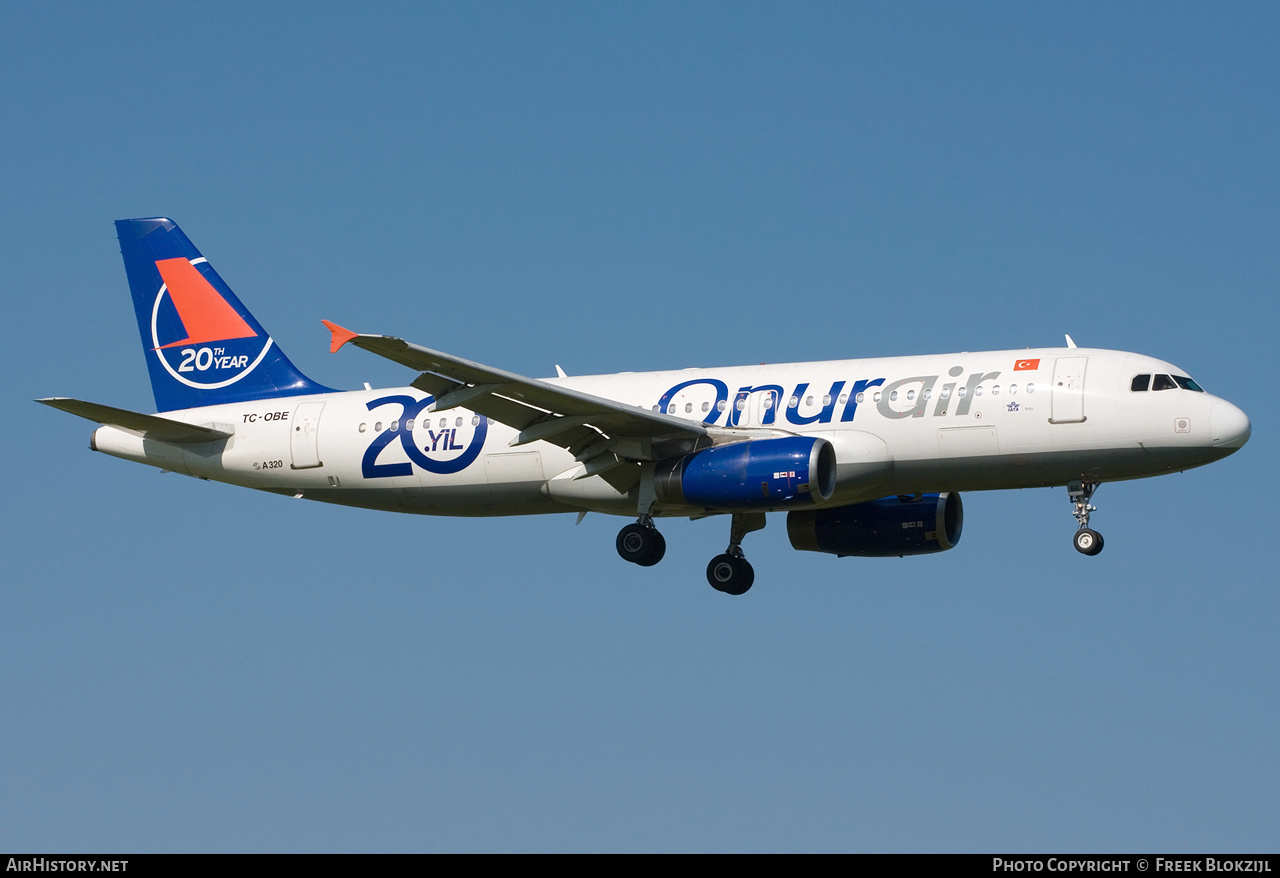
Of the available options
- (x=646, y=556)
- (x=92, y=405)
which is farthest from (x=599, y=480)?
(x=92, y=405)

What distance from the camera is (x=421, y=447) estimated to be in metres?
37.8

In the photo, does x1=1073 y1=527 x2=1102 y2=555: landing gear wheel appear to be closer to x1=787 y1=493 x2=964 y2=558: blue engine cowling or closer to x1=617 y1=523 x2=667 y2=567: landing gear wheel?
x1=787 y1=493 x2=964 y2=558: blue engine cowling

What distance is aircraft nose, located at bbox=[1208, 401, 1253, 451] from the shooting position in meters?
32.7

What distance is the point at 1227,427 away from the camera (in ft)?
107

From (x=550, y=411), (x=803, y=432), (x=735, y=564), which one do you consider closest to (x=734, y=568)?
(x=735, y=564)

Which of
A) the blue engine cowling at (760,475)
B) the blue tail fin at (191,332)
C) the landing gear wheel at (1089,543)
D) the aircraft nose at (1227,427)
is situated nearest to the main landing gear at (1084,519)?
the landing gear wheel at (1089,543)

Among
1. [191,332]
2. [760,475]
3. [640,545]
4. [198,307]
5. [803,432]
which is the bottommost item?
[640,545]

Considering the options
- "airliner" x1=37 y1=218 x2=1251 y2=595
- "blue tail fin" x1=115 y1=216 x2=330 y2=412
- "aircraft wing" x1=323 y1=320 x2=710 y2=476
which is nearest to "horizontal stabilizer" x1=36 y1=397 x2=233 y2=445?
"airliner" x1=37 y1=218 x2=1251 y2=595

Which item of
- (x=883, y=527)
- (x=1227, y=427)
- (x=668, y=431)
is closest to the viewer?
(x=1227, y=427)

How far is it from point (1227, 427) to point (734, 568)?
37.8 feet

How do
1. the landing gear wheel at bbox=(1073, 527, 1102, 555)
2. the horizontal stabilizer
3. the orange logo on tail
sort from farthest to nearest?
the orange logo on tail
the horizontal stabilizer
the landing gear wheel at bbox=(1073, 527, 1102, 555)

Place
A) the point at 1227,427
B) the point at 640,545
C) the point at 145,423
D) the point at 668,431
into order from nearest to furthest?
the point at 1227,427
the point at 668,431
the point at 640,545
the point at 145,423

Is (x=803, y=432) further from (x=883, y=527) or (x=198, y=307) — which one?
(x=198, y=307)

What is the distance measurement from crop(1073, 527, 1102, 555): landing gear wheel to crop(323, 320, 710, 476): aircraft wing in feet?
26.1
